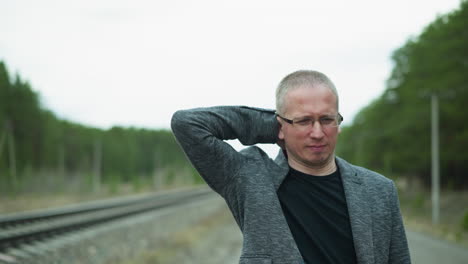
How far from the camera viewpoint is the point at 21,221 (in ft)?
51.8

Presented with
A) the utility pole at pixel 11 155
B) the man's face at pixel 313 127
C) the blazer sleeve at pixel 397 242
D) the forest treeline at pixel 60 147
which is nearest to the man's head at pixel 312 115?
the man's face at pixel 313 127

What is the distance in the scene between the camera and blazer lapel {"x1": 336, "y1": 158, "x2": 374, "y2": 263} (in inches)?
81.5

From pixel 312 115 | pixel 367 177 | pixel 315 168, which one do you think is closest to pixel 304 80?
pixel 312 115

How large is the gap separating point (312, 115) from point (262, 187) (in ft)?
1.21

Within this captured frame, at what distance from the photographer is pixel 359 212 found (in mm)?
2143

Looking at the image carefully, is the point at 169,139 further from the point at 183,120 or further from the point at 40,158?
the point at 183,120

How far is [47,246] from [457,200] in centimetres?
2962

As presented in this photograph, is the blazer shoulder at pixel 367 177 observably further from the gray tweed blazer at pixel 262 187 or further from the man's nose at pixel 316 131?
the man's nose at pixel 316 131

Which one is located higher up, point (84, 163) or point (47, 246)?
point (47, 246)

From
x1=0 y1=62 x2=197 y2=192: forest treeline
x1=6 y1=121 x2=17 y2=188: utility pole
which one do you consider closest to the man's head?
x1=0 y1=62 x2=197 y2=192: forest treeline

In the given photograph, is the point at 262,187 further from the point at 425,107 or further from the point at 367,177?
the point at 425,107

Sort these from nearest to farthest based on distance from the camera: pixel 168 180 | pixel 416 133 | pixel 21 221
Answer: pixel 21 221 < pixel 416 133 < pixel 168 180

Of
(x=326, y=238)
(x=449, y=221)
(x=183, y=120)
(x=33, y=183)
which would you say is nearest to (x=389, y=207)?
(x=326, y=238)

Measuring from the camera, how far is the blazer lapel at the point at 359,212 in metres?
2.07
